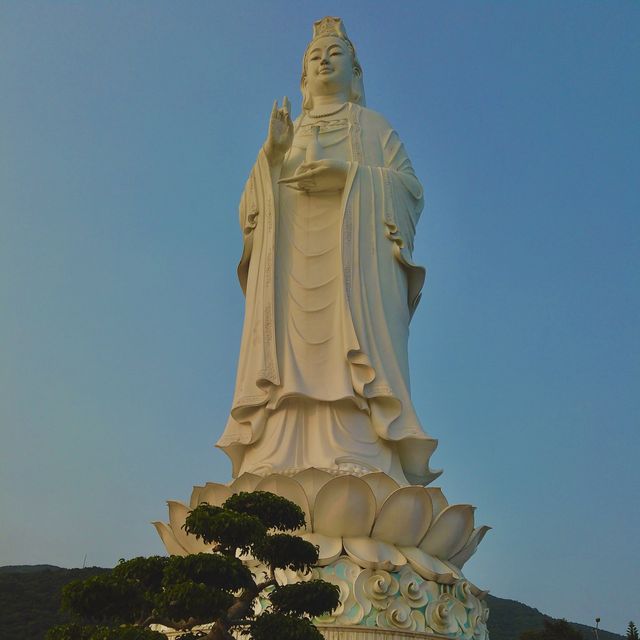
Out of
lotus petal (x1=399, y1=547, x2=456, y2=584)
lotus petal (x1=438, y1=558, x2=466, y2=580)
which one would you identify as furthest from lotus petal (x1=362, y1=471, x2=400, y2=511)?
lotus petal (x1=438, y1=558, x2=466, y2=580)

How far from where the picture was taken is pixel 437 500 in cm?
614

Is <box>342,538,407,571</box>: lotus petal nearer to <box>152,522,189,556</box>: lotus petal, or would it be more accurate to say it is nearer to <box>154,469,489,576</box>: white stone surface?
<box>154,469,489,576</box>: white stone surface

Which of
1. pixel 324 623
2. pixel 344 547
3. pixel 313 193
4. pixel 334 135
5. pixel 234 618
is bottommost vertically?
pixel 234 618

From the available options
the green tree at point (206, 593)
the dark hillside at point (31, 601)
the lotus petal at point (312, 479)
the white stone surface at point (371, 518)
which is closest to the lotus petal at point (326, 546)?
the white stone surface at point (371, 518)

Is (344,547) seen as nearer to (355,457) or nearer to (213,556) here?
(355,457)

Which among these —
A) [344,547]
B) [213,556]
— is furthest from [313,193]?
[213,556]

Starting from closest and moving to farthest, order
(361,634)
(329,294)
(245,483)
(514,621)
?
(361,634), (245,483), (329,294), (514,621)

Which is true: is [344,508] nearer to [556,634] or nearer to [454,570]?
[454,570]

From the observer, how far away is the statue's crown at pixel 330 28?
8.84m

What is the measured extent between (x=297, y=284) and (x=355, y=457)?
1764 millimetres

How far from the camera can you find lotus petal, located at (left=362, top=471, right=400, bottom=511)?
19.4ft

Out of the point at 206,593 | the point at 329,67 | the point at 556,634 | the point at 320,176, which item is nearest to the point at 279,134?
the point at 320,176

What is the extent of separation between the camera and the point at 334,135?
835 centimetres

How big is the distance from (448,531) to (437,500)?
0.76 feet
